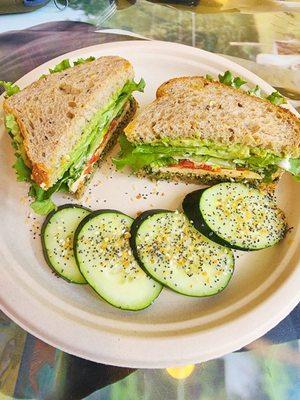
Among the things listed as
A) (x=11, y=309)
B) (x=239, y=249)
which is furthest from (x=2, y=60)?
(x=239, y=249)

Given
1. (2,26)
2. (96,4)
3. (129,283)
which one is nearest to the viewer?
(129,283)

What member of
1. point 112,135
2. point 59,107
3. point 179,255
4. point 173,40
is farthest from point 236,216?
point 173,40

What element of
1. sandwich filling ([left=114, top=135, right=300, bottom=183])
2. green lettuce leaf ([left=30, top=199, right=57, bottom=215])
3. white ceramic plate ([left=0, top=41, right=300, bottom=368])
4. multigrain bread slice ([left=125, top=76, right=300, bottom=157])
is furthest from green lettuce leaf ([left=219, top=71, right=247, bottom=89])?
green lettuce leaf ([left=30, top=199, right=57, bottom=215])

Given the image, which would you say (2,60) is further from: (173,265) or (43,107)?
(173,265)

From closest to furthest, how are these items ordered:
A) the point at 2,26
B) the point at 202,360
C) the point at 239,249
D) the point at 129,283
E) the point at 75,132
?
the point at 202,360 → the point at 129,283 → the point at 239,249 → the point at 75,132 → the point at 2,26

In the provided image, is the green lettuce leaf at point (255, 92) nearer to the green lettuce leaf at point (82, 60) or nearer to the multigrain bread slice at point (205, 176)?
the multigrain bread slice at point (205, 176)

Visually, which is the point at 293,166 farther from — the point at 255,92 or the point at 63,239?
the point at 63,239

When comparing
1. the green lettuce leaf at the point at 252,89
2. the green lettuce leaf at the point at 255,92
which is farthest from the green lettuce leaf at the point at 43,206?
the green lettuce leaf at the point at 255,92

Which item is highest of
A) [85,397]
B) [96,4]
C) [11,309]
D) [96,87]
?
[96,4]
